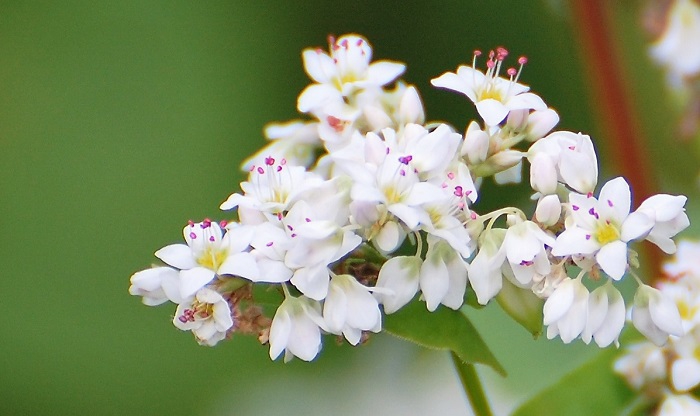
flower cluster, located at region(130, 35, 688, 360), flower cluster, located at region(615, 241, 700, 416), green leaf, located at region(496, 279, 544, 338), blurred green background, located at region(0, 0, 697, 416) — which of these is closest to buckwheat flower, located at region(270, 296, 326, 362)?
flower cluster, located at region(130, 35, 688, 360)

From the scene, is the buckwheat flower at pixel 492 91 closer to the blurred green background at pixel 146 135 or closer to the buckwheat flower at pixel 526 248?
the buckwheat flower at pixel 526 248

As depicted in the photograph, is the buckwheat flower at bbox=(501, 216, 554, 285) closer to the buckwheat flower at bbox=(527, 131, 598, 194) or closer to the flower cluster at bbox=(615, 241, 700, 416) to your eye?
the buckwheat flower at bbox=(527, 131, 598, 194)

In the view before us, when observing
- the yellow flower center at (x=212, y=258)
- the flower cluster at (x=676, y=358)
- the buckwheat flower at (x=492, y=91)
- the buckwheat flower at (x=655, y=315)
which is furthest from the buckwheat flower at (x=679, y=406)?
the yellow flower center at (x=212, y=258)

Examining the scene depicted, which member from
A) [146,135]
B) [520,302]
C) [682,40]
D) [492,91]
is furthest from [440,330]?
[146,135]

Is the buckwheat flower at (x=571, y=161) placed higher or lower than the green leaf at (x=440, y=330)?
higher

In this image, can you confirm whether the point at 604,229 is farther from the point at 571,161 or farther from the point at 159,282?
the point at 159,282

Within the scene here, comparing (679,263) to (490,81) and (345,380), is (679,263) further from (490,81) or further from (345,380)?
(345,380)
